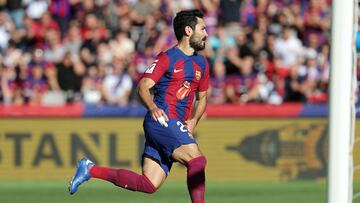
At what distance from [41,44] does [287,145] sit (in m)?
4.81

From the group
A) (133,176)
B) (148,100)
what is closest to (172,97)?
(148,100)

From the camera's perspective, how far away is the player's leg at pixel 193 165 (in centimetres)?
958

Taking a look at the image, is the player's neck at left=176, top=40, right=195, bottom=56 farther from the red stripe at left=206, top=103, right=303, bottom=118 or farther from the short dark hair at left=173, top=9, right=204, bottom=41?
the red stripe at left=206, top=103, right=303, bottom=118

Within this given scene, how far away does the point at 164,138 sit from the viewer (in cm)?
967

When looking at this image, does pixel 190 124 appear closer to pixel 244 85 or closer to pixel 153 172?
pixel 153 172

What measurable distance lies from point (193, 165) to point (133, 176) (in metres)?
0.63

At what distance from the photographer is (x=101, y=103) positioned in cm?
1769

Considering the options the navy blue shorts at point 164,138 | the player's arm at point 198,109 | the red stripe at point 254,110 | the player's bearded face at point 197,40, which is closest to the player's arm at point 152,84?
the navy blue shorts at point 164,138

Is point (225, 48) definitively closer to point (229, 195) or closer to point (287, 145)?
point (287, 145)

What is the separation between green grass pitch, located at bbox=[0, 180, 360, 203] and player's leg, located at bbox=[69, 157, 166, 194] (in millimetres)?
3238

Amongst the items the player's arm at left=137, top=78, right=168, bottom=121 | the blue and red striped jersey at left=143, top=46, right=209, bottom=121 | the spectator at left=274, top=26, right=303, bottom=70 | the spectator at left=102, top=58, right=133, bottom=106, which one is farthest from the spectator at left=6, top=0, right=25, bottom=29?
the player's arm at left=137, top=78, right=168, bottom=121

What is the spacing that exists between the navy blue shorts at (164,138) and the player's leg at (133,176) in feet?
0.26

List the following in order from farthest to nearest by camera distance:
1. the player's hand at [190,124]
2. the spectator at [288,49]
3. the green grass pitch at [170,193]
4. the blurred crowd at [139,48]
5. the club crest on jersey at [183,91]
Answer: the spectator at [288,49]
the blurred crowd at [139,48]
the green grass pitch at [170,193]
the player's hand at [190,124]
the club crest on jersey at [183,91]

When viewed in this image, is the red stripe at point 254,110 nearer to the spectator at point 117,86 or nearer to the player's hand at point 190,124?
the spectator at point 117,86
